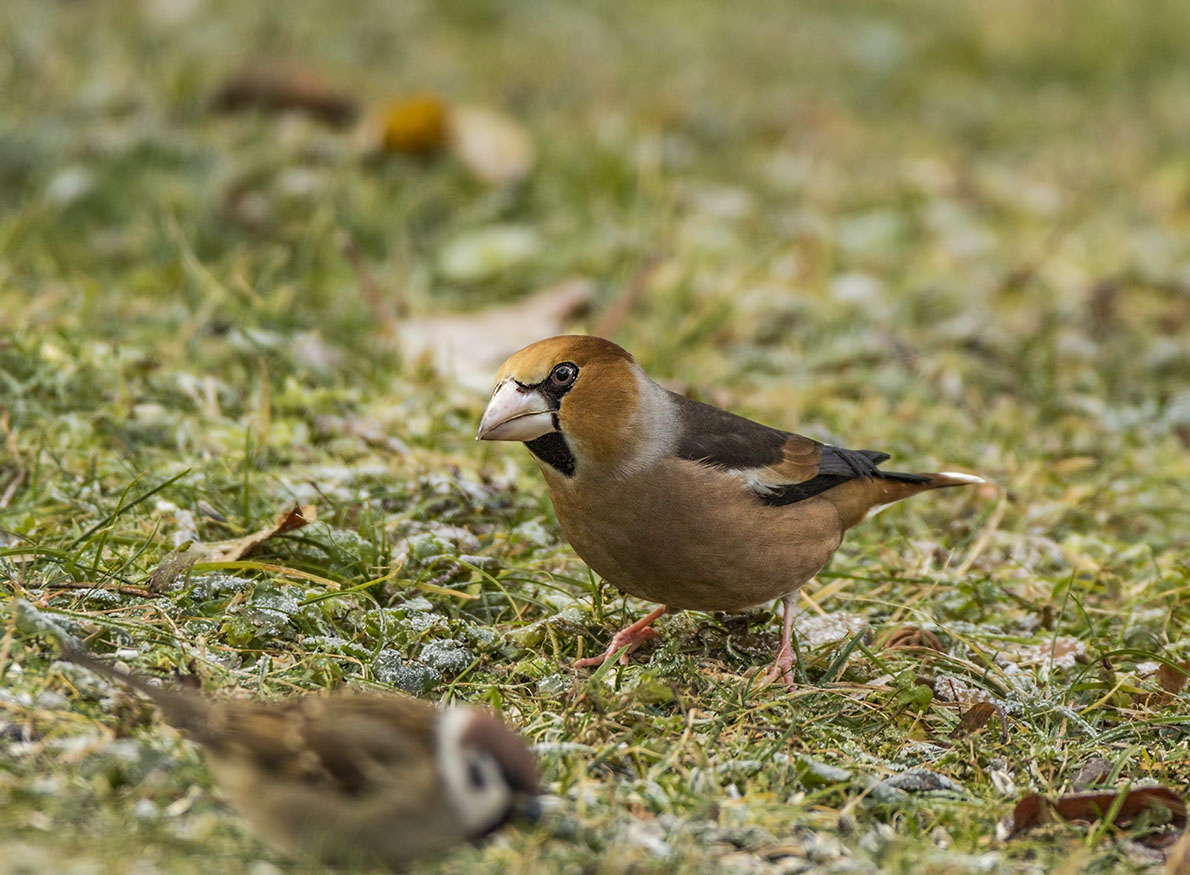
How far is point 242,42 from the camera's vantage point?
31.2 feet

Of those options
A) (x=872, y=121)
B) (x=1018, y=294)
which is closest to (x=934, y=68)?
(x=872, y=121)

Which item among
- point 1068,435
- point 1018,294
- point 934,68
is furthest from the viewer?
point 934,68

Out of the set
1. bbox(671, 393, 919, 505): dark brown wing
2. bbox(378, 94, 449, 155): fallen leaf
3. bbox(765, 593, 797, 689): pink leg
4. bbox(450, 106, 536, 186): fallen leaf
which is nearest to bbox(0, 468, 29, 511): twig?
bbox(671, 393, 919, 505): dark brown wing

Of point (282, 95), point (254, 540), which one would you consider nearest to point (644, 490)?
point (254, 540)

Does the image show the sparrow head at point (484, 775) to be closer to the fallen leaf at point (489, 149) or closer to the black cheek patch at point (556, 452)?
the black cheek patch at point (556, 452)

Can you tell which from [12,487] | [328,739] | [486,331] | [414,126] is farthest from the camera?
[414,126]

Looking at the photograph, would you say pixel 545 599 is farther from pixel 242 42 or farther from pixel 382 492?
pixel 242 42

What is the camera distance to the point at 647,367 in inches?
255

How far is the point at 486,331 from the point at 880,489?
2.49 m

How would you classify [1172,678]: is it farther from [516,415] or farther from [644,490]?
[516,415]

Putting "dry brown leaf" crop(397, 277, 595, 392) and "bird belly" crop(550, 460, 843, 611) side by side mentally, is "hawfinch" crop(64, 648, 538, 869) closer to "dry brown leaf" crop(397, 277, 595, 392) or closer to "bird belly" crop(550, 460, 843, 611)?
"bird belly" crop(550, 460, 843, 611)

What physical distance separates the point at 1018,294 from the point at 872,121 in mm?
3125

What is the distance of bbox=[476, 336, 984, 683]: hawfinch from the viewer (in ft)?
13.3

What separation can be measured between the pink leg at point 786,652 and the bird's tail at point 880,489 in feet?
1.39
